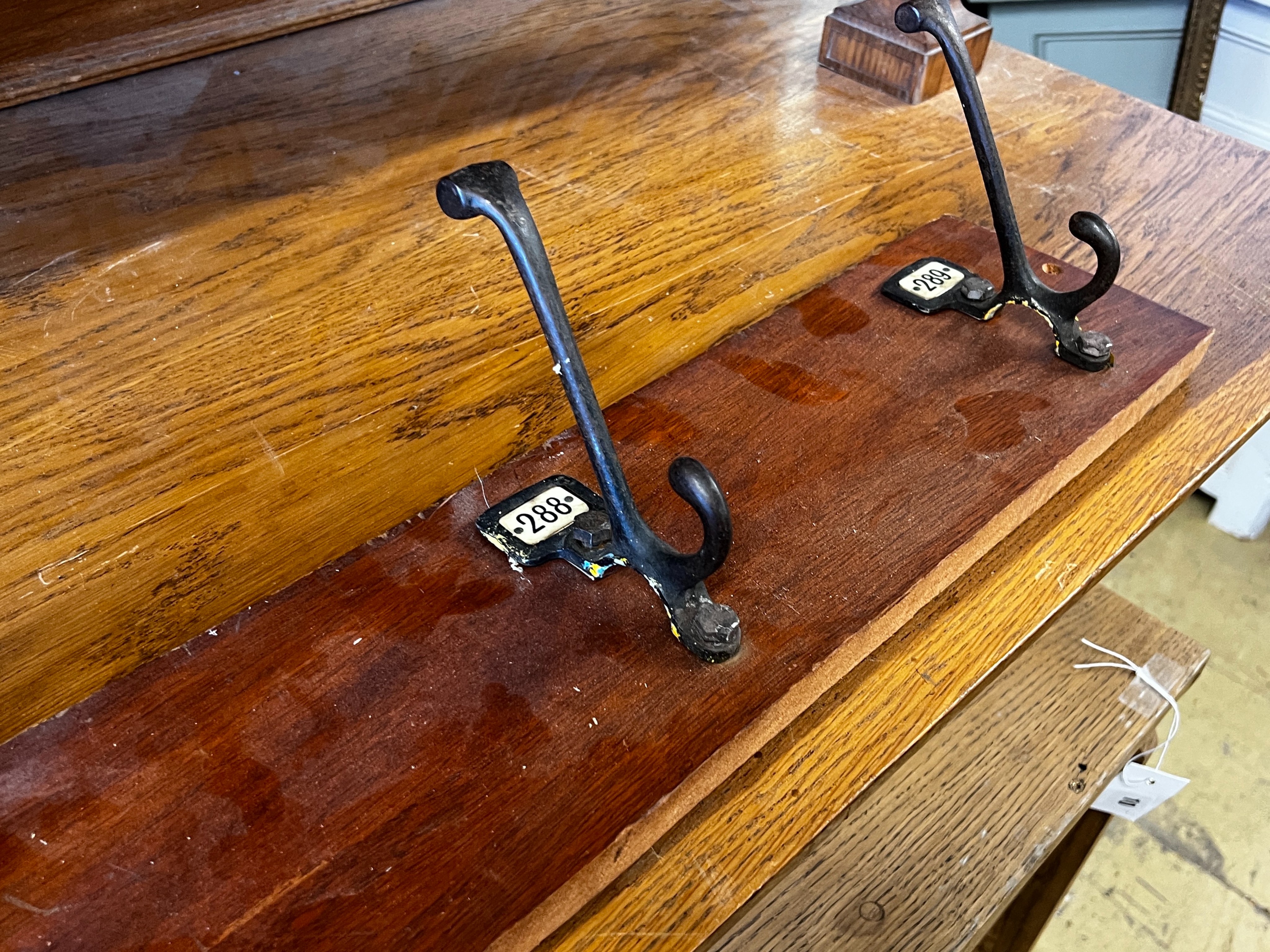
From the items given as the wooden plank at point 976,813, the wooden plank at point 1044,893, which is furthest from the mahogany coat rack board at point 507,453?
the wooden plank at point 1044,893

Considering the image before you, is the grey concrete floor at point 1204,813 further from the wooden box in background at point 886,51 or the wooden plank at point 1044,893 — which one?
the wooden box in background at point 886,51

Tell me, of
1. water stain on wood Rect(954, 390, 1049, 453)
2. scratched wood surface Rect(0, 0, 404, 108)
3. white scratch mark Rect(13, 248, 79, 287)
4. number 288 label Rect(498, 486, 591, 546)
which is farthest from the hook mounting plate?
scratched wood surface Rect(0, 0, 404, 108)

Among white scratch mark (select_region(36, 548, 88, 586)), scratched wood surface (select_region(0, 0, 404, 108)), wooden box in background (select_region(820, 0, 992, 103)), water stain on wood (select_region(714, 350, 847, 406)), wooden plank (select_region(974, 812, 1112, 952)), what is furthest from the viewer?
wooden plank (select_region(974, 812, 1112, 952))

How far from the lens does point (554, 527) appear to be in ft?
2.05

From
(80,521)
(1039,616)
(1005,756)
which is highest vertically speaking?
(80,521)

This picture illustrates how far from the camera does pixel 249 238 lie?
825 millimetres

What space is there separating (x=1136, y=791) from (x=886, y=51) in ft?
2.40

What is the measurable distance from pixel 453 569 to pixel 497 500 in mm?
58

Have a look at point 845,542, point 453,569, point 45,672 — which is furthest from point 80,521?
point 845,542

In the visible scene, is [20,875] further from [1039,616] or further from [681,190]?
[681,190]

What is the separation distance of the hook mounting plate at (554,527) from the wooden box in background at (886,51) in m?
0.60

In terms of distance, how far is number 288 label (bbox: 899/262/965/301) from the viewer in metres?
0.80

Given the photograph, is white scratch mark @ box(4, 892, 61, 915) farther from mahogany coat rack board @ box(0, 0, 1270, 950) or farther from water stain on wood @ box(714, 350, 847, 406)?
water stain on wood @ box(714, 350, 847, 406)

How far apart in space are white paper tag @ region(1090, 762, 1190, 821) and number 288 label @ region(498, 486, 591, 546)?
0.67m
